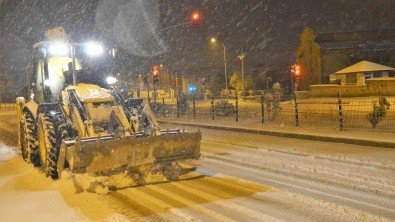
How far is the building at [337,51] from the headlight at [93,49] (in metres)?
49.2

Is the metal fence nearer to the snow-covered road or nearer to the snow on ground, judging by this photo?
the snow-covered road

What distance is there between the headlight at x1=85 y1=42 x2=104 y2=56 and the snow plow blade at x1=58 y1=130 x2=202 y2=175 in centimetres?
345

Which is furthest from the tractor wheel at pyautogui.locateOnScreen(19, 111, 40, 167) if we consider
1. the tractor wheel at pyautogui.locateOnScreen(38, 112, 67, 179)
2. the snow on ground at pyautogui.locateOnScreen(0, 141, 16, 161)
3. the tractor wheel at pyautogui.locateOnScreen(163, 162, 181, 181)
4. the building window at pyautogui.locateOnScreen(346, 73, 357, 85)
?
the building window at pyautogui.locateOnScreen(346, 73, 357, 85)

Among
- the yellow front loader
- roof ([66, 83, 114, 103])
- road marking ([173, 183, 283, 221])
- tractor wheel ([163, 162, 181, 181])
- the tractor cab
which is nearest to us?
road marking ([173, 183, 283, 221])

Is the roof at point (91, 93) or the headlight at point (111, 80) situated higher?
the headlight at point (111, 80)

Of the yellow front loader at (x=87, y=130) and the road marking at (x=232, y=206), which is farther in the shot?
the yellow front loader at (x=87, y=130)

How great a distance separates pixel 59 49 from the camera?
1117cm

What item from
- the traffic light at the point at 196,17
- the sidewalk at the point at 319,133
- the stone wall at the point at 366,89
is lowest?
the sidewalk at the point at 319,133

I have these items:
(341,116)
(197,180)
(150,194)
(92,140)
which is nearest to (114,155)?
(92,140)

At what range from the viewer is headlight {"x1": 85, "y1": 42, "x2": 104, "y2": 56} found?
11477 mm

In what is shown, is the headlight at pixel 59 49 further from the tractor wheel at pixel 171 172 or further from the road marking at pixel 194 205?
the road marking at pixel 194 205

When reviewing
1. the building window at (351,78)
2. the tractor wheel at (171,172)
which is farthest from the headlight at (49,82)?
the building window at (351,78)

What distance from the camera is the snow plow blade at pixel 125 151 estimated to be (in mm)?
8242

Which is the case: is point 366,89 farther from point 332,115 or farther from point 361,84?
point 332,115
